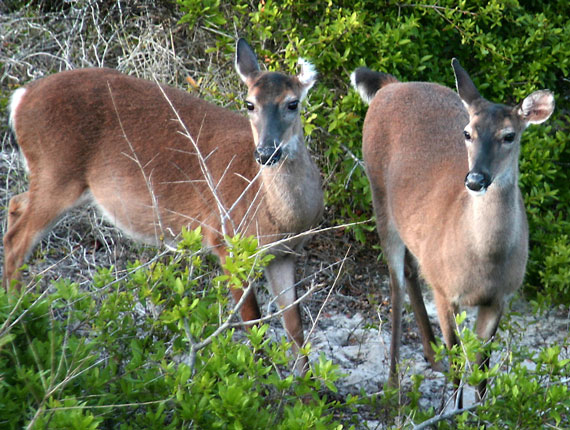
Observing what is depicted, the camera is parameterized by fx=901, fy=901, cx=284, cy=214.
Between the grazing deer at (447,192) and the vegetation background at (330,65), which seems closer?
the grazing deer at (447,192)

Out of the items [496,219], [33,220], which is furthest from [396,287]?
[33,220]

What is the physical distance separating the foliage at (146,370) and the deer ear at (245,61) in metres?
1.92

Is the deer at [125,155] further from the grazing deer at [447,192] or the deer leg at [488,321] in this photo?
the deer leg at [488,321]

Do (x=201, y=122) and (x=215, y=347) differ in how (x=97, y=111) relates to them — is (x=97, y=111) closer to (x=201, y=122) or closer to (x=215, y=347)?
(x=201, y=122)

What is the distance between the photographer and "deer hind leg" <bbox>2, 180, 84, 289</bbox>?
5.35m

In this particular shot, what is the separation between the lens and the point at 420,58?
6.23 metres

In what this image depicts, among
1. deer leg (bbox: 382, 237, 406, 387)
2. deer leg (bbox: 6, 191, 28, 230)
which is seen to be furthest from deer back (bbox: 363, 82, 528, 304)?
deer leg (bbox: 6, 191, 28, 230)

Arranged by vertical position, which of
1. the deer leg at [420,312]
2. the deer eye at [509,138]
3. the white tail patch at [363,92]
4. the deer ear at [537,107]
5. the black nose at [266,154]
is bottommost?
the deer leg at [420,312]

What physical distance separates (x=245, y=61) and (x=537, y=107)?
179 cm

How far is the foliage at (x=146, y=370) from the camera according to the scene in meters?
3.06

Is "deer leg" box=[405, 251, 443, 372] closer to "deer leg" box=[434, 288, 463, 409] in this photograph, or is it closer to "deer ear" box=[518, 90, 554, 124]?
"deer leg" box=[434, 288, 463, 409]

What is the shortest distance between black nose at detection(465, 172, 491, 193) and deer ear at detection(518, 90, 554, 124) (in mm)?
541

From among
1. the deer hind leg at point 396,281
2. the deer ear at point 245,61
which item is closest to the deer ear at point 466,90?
the deer hind leg at point 396,281

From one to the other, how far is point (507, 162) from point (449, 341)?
1.01 metres
